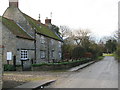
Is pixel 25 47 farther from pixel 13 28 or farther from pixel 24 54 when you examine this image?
pixel 13 28

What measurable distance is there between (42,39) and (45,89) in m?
20.2

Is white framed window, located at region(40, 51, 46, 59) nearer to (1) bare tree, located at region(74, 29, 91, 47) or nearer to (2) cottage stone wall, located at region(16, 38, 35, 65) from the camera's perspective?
(2) cottage stone wall, located at region(16, 38, 35, 65)

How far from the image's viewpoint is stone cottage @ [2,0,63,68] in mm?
21609

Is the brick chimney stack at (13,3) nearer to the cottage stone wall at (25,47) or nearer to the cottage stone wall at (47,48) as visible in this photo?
the cottage stone wall at (47,48)

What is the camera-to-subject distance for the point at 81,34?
54.4 meters

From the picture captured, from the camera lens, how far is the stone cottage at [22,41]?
70.9 ft

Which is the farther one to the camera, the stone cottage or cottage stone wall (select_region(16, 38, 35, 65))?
cottage stone wall (select_region(16, 38, 35, 65))

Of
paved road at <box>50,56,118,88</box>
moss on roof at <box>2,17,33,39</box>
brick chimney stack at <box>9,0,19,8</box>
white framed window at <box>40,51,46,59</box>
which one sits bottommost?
paved road at <box>50,56,118,88</box>

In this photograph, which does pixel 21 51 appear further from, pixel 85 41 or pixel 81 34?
pixel 81 34

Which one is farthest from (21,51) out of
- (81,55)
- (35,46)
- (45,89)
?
(81,55)

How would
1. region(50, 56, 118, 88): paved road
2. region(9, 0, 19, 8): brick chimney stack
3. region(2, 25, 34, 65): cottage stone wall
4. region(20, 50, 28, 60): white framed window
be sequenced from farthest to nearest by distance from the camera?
1. region(9, 0, 19, 8): brick chimney stack
2. region(20, 50, 28, 60): white framed window
3. region(2, 25, 34, 65): cottage stone wall
4. region(50, 56, 118, 88): paved road

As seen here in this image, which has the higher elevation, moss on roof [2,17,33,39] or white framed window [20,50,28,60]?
moss on roof [2,17,33,39]

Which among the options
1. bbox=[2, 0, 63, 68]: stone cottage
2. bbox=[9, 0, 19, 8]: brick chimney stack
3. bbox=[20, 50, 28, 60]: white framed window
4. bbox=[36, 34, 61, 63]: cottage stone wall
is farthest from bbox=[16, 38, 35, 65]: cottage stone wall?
bbox=[9, 0, 19, 8]: brick chimney stack

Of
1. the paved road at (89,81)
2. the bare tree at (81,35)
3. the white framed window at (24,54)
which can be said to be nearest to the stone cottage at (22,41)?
the white framed window at (24,54)
